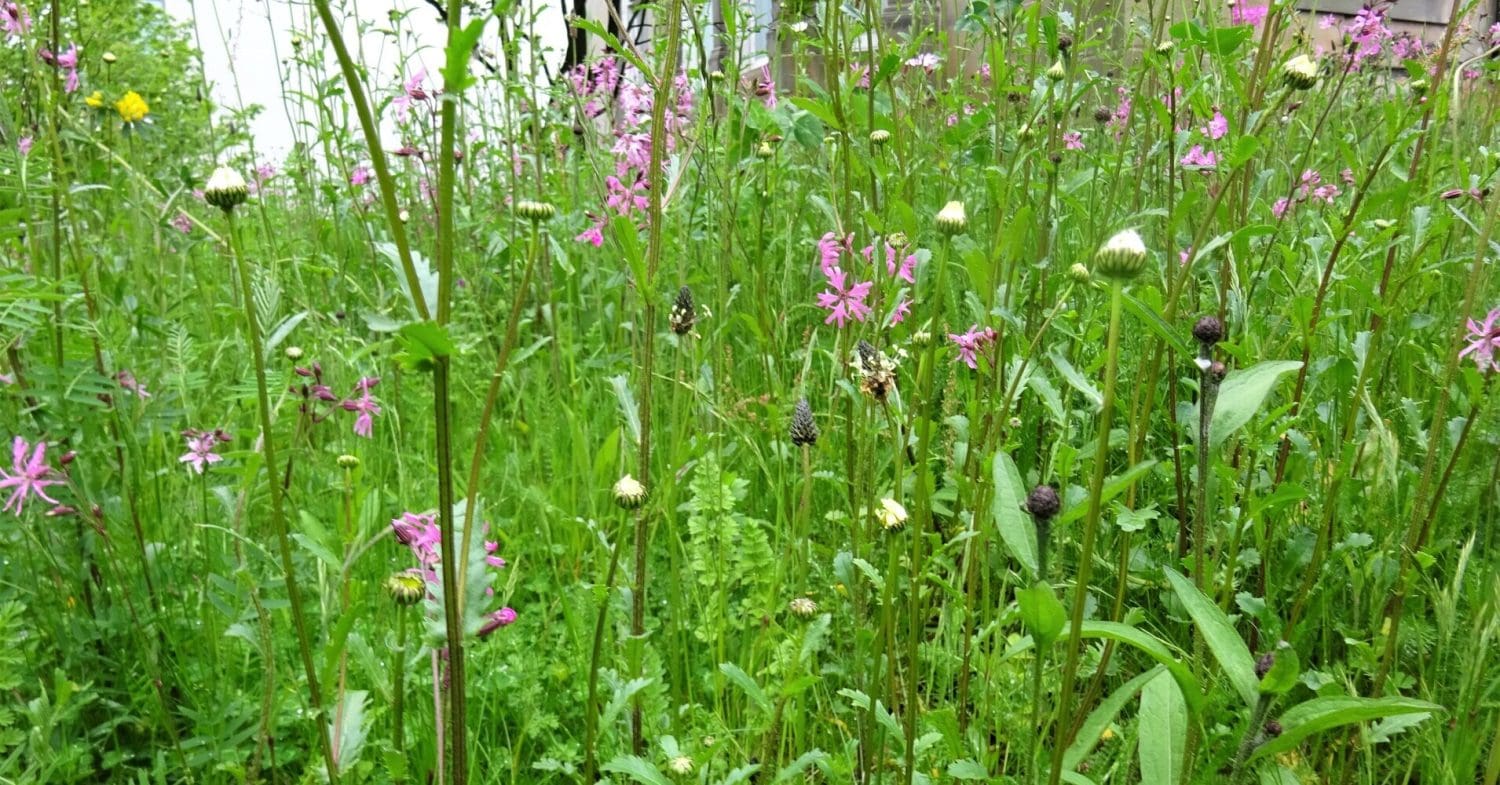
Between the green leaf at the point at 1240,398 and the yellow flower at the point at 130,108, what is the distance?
2.41 meters

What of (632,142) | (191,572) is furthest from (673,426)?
(632,142)

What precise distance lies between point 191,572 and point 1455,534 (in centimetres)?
187

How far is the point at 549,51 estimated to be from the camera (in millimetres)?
2588

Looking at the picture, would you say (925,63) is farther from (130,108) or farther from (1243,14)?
(130,108)

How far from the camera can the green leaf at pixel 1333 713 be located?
60 centimetres

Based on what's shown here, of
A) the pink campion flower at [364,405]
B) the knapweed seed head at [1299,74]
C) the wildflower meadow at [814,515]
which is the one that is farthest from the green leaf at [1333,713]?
the pink campion flower at [364,405]

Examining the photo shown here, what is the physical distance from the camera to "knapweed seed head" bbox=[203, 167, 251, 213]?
0.77 m

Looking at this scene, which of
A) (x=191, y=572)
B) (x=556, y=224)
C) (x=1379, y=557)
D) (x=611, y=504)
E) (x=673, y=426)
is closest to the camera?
(x=673, y=426)

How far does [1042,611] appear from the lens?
65 cm

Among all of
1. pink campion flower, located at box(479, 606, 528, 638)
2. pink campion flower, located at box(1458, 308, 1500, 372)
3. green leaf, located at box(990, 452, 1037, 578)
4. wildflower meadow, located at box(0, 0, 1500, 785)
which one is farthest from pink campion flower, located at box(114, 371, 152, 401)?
pink campion flower, located at box(1458, 308, 1500, 372)

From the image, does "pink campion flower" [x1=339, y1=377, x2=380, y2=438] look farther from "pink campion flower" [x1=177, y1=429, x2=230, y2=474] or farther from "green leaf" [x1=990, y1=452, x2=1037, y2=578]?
"green leaf" [x1=990, y1=452, x2=1037, y2=578]

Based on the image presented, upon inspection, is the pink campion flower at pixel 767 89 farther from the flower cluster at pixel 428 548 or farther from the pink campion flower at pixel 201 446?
the flower cluster at pixel 428 548

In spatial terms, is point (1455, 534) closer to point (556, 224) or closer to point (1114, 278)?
point (1114, 278)

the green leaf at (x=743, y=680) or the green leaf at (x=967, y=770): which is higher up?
the green leaf at (x=743, y=680)
